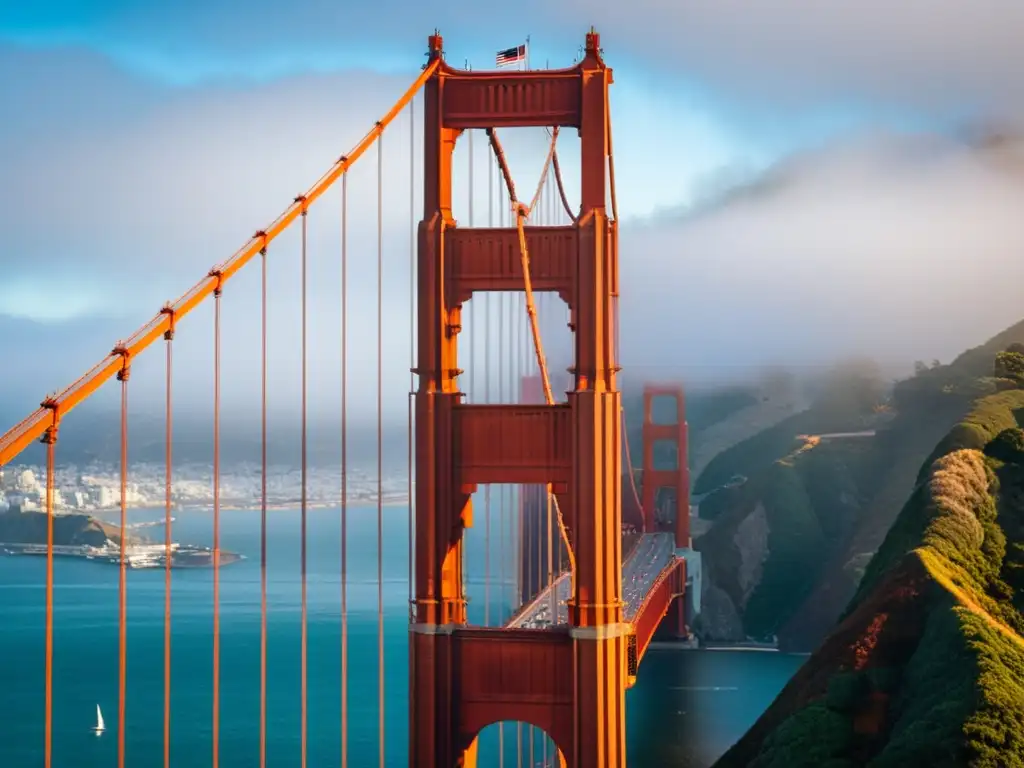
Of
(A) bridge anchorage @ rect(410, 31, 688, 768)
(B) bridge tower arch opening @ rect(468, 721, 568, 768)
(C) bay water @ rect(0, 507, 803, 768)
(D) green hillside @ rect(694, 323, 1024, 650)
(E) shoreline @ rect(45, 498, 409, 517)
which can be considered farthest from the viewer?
(E) shoreline @ rect(45, 498, 409, 517)

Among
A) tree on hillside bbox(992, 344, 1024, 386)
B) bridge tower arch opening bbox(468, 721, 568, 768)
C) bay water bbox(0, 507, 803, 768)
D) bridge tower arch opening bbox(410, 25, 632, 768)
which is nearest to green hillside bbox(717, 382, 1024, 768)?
bridge tower arch opening bbox(410, 25, 632, 768)

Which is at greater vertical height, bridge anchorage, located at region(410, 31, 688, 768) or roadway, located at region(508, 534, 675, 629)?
bridge anchorage, located at region(410, 31, 688, 768)

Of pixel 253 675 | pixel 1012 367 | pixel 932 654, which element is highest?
pixel 1012 367

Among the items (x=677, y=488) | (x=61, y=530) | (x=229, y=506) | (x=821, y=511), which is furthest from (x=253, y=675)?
(x=229, y=506)

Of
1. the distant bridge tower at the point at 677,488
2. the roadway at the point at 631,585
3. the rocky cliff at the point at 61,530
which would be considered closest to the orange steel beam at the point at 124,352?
the roadway at the point at 631,585

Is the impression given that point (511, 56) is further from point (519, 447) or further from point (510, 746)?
point (510, 746)

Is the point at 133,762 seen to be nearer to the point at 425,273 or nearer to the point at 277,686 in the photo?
the point at 277,686

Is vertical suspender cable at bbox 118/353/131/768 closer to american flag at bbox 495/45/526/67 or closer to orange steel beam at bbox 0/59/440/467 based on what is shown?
orange steel beam at bbox 0/59/440/467
